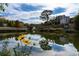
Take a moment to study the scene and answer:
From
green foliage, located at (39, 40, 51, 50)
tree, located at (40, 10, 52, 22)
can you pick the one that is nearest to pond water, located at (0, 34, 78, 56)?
green foliage, located at (39, 40, 51, 50)

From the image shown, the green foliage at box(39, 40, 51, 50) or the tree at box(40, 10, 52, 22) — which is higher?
the tree at box(40, 10, 52, 22)

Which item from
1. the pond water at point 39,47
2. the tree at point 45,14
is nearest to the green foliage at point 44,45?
the pond water at point 39,47

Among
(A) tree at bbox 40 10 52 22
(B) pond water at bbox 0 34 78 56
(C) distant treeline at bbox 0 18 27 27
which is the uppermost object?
(A) tree at bbox 40 10 52 22

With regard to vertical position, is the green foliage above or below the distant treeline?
below

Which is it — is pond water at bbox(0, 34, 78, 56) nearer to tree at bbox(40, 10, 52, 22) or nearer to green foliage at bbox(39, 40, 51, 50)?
green foliage at bbox(39, 40, 51, 50)

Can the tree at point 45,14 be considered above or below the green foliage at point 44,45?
above

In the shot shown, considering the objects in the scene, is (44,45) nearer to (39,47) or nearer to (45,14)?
(39,47)

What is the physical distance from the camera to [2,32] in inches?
71.4

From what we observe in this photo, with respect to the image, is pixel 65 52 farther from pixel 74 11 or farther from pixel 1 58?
pixel 1 58

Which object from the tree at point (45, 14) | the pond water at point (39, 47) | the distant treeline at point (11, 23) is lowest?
the pond water at point (39, 47)

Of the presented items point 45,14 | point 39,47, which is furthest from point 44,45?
point 45,14

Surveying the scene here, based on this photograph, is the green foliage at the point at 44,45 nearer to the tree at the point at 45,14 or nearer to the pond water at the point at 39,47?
the pond water at the point at 39,47

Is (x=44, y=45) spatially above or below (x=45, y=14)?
below

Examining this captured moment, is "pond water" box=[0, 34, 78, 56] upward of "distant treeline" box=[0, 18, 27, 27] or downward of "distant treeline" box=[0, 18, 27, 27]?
downward
